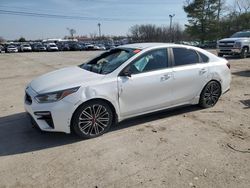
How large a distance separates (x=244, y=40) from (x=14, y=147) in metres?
16.7

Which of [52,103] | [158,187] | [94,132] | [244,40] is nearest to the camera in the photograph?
[158,187]

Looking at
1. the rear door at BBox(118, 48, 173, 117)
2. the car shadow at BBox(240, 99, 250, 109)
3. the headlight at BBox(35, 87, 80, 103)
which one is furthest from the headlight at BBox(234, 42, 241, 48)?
the headlight at BBox(35, 87, 80, 103)

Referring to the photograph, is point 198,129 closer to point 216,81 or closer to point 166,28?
point 216,81

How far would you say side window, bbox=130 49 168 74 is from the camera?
16.5ft

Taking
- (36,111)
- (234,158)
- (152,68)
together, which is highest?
(152,68)

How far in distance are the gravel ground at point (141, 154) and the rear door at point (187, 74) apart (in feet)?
1.54

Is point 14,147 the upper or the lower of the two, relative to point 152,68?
lower

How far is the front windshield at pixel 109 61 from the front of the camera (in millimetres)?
5043

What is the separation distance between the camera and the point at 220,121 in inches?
Result: 213

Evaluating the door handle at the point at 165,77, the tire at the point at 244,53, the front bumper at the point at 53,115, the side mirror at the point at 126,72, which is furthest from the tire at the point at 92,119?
the tire at the point at 244,53

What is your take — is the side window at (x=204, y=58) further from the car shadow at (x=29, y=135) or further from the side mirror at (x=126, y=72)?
the side mirror at (x=126, y=72)

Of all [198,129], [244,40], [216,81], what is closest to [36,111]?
[198,129]

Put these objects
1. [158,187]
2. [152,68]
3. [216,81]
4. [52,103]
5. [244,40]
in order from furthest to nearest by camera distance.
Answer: [244,40] < [216,81] < [152,68] < [52,103] < [158,187]

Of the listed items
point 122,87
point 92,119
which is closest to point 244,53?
point 122,87
